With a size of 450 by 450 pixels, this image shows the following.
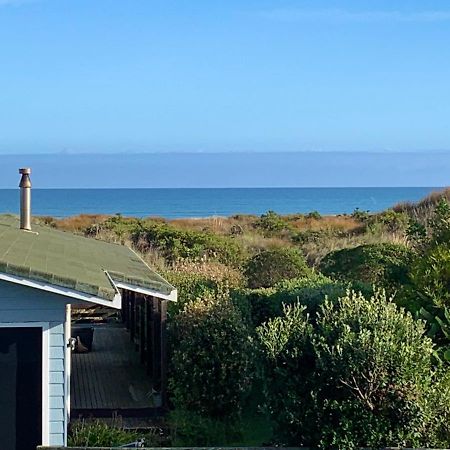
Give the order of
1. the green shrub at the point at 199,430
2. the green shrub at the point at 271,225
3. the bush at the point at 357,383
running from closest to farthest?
the bush at the point at 357,383, the green shrub at the point at 199,430, the green shrub at the point at 271,225

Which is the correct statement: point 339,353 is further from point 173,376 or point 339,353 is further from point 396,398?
point 173,376

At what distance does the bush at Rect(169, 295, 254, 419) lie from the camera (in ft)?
35.7

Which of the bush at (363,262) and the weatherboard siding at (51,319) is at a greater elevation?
the bush at (363,262)

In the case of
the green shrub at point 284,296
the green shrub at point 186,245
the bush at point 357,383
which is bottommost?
the bush at point 357,383

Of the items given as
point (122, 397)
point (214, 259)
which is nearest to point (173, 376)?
point (122, 397)

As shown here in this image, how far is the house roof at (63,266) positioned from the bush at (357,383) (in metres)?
1.88

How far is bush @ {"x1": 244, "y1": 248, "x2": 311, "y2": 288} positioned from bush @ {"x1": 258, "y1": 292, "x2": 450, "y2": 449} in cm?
1046

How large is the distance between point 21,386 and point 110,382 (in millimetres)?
4286

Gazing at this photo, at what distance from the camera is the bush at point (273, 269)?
765 inches

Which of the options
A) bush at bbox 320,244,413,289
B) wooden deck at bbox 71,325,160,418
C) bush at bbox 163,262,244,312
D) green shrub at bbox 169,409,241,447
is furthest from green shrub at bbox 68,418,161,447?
bush at bbox 320,244,413,289

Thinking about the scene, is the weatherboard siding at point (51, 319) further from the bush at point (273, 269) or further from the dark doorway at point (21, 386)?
the bush at point (273, 269)

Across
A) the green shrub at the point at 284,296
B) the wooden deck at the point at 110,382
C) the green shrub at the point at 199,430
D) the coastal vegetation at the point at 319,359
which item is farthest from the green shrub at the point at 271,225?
the green shrub at the point at 199,430

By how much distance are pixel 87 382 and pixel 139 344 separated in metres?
2.22

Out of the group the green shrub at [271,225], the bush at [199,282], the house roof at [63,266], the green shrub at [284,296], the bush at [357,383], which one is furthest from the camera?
the green shrub at [271,225]
